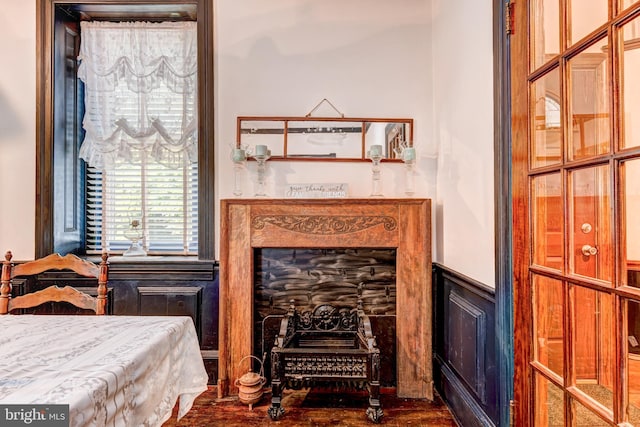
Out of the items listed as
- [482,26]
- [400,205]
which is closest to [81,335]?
[400,205]

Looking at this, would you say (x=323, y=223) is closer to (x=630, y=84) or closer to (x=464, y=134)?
(x=464, y=134)

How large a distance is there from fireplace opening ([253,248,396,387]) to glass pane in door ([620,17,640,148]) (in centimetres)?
163

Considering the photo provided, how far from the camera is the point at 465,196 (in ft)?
6.53

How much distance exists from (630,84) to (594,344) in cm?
74

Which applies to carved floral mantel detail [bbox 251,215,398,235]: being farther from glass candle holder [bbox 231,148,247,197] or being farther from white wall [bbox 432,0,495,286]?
white wall [bbox 432,0,495,286]

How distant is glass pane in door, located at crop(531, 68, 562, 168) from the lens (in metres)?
1.18

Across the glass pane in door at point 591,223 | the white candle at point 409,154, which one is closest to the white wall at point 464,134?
the white candle at point 409,154

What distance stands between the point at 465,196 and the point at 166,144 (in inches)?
90.1

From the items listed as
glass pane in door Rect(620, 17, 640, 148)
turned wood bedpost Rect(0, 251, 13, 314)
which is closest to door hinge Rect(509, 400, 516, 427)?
glass pane in door Rect(620, 17, 640, 148)

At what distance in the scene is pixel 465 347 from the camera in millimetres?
1945

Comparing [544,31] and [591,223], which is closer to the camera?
[591,223]

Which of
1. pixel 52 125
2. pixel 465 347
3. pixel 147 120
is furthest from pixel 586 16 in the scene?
pixel 52 125

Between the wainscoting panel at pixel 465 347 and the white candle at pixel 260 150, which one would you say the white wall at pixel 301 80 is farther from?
the wainscoting panel at pixel 465 347

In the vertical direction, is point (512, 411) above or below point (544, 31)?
below
